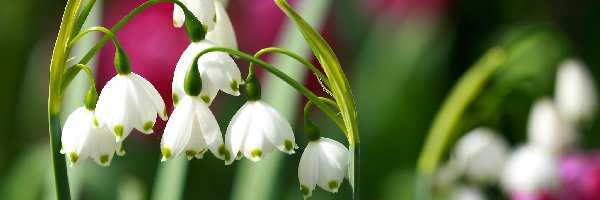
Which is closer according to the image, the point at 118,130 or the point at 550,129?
the point at 118,130

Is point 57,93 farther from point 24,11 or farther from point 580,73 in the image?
point 24,11

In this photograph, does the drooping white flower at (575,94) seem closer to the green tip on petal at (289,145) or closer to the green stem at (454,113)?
the green stem at (454,113)

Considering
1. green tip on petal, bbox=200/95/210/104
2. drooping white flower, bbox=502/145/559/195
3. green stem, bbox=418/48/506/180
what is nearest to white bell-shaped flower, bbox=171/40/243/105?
green tip on petal, bbox=200/95/210/104

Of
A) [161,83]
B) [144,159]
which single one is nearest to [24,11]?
[144,159]

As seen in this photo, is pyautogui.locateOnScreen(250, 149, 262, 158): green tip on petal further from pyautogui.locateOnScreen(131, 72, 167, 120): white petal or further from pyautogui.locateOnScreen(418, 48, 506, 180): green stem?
pyautogui.locateOnScreen(418, 48, 506, 180): green stem

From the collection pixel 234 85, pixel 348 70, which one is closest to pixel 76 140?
pixel 234 85

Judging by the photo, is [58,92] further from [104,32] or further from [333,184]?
[333,184]
